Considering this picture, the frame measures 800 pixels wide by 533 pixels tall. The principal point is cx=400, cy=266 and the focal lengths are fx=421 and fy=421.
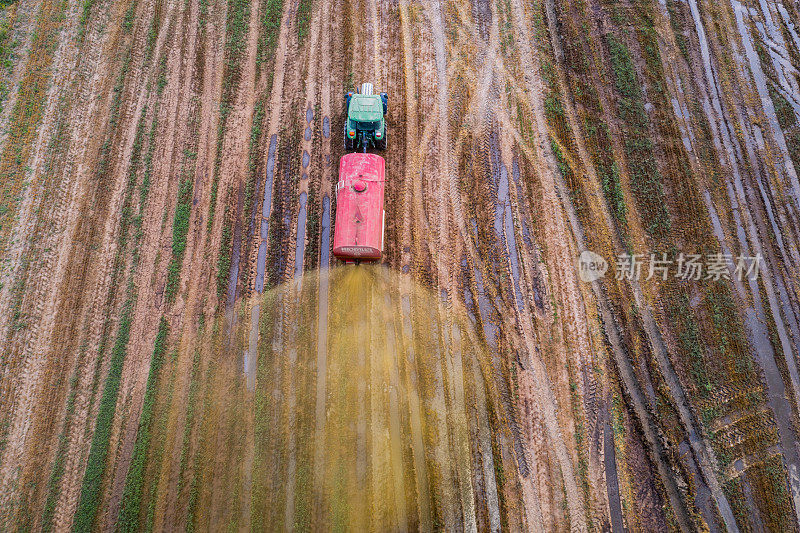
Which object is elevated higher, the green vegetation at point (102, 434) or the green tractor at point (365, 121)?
the green tractor at point (365, 121)

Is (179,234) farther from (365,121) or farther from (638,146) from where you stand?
(638,146)

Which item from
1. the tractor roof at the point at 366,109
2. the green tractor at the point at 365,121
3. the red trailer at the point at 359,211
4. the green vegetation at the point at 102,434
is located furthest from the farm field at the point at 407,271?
the tractor roof at the point at 366,109

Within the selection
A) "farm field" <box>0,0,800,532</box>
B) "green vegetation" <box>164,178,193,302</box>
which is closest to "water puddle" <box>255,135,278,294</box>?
"farm field" <box>0,0,800,532</box>

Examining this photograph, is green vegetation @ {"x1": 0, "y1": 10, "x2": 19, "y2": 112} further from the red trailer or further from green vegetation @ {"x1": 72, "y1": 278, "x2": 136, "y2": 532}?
the red trailer

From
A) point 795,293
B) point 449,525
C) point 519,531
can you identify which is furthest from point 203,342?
point 795,293

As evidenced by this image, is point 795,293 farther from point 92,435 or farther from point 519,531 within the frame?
point 92,435

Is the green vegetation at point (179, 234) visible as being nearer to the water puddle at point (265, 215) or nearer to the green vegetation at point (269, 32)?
the water puddle at point (265, 215)

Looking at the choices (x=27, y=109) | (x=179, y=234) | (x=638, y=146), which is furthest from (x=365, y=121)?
(x=27, y=109)
